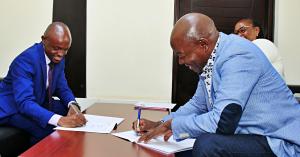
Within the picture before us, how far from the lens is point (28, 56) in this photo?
198cm

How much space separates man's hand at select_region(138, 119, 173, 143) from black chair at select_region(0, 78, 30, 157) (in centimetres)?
81

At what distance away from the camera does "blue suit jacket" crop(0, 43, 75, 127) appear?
A: 180 centimetres

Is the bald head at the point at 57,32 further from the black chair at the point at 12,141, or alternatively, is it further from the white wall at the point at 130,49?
the white wall at the point at 130,49

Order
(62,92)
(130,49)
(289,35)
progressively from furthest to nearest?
(130,49)
(289,35)
(62,92)

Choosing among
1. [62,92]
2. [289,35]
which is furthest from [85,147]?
[289,35]

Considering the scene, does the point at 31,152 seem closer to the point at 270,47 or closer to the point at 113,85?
the point at 270,47

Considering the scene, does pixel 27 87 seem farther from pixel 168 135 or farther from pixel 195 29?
pixel 195 29

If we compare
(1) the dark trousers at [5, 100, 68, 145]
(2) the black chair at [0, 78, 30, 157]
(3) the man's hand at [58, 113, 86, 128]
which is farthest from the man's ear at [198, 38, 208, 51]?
(2) the black chair at [0, 78, 30, 157]

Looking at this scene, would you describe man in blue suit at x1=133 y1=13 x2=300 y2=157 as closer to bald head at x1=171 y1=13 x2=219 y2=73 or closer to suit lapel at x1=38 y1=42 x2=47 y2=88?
bald head at x1=171 y1=13 x2=219 y2=73

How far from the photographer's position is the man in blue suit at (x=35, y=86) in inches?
71.9

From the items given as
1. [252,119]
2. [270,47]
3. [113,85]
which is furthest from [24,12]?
[252,119]

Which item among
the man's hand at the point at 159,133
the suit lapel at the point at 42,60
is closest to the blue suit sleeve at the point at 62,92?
the suit lapel at the point at 42,60

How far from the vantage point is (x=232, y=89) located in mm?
1176

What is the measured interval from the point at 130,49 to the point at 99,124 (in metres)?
1.92
